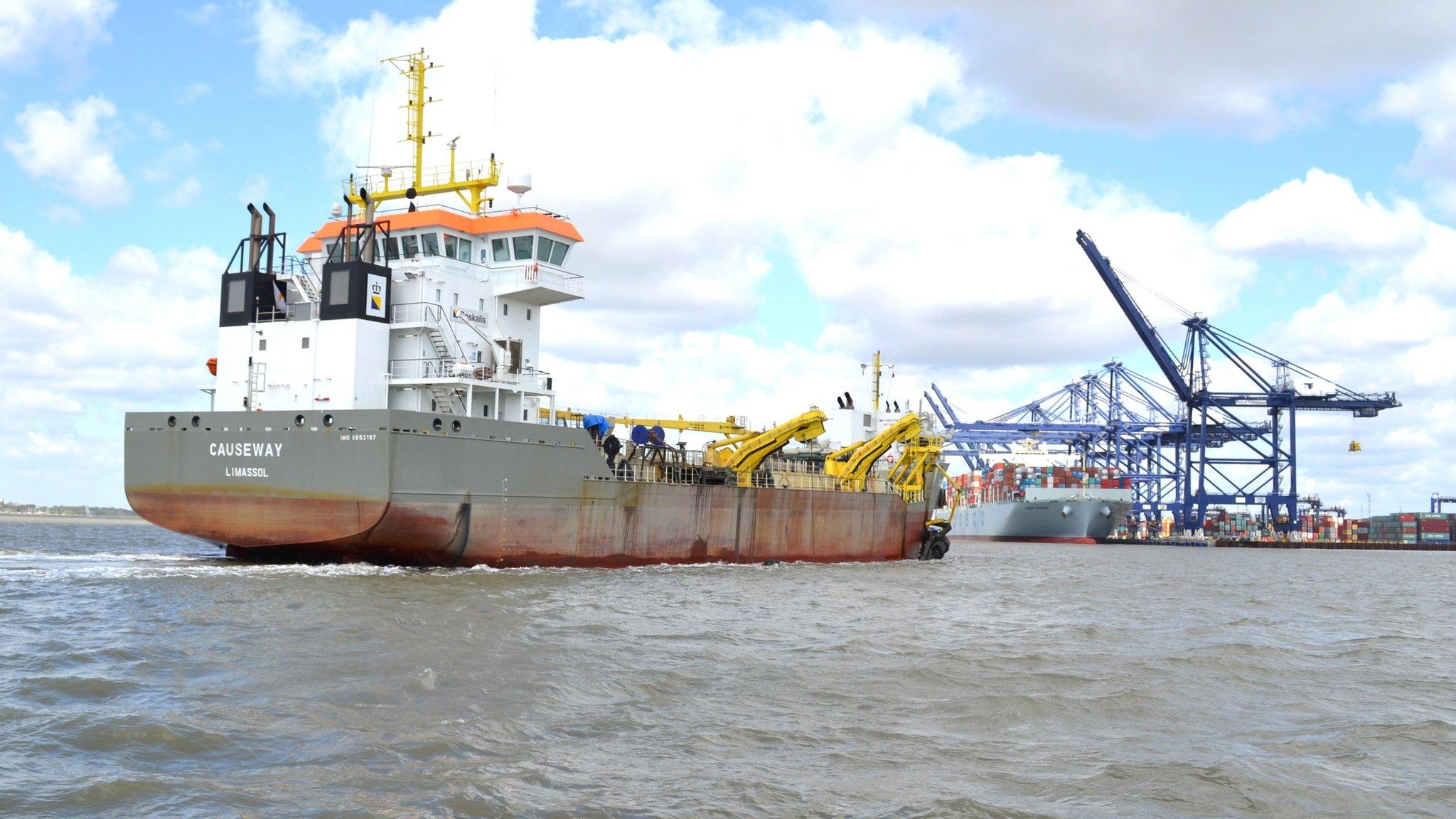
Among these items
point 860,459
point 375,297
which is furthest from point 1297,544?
point 375,297

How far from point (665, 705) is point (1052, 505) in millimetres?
71683

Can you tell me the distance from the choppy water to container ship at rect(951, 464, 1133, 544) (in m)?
58.8

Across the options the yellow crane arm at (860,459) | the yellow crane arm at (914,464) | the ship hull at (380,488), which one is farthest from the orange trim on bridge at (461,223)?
the yellow crane arm at (914,464)

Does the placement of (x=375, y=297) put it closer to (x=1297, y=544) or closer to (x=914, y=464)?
(x=914, y=464)

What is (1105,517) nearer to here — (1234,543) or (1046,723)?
(1234,543)

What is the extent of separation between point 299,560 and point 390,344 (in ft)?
14.5

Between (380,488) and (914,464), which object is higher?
(914,464)

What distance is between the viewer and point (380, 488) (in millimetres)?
19406

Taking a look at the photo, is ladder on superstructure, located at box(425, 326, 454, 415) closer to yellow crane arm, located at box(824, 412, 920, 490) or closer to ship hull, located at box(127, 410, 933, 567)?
ship hull, located at box(127, 410, 933, 567)

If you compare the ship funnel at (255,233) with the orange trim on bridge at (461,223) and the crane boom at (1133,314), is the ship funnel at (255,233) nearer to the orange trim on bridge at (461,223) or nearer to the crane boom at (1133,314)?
the orange trim on bridge at (461,223)

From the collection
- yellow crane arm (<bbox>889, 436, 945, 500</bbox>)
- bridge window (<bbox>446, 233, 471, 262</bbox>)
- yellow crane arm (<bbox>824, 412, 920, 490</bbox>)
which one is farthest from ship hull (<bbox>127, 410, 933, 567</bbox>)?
yellow crane arm (<bbox>889, 436, 945, 500</bbox>)

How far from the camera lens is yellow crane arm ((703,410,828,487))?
95.9 ft

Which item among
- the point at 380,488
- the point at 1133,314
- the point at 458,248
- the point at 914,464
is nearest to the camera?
the point at 380,488

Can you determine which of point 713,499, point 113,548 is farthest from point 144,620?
point 113,548
